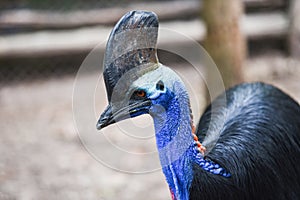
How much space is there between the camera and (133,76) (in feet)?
6.63

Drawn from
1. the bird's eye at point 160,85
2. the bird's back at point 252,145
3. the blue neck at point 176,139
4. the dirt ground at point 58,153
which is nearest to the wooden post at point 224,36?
the dirt ground at point 58,153

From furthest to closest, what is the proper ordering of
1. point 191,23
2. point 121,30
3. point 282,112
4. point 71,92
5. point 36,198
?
point 191,23 < point 71,92 < point 36,198 < point 282,112 < point 121,30

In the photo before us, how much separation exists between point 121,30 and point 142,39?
0.27 feet

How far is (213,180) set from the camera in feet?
7.32

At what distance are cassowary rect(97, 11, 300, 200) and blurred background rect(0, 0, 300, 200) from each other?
1417mm

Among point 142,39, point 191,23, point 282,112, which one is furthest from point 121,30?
point 191,23

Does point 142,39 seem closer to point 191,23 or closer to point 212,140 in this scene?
point 212,140

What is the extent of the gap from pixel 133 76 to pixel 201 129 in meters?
0.97

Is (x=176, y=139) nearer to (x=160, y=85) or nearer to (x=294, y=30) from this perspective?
(x=160, y=85)

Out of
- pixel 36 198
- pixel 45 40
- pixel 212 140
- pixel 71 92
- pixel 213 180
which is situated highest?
pixel 45 40

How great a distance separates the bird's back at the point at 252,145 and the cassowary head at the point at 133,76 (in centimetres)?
34

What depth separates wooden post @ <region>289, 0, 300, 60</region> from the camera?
5793 mm

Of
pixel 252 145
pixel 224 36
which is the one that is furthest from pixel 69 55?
pixel 252 145

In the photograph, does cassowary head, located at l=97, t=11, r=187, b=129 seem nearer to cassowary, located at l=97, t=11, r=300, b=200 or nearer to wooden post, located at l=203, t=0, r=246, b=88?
cassowary, located at l=97, t=11, r=300, b=200
